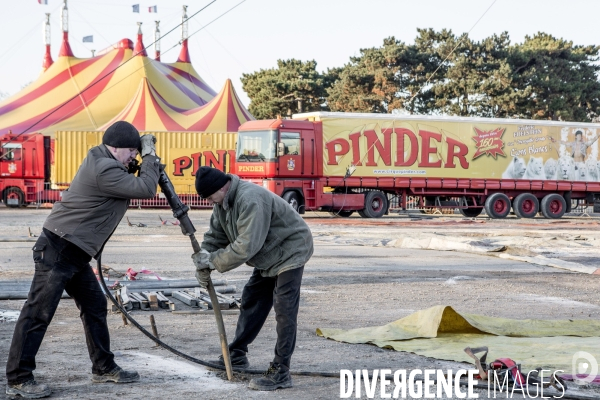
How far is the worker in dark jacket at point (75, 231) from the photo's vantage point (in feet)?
18.3

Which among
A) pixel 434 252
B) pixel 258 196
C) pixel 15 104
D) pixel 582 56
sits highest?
pixel 582 56

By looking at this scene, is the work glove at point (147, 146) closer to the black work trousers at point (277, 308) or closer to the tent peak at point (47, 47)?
the black work trousers at point (277, 308)

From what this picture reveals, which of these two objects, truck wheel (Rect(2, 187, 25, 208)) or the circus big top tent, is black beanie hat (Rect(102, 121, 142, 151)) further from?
the circus big top tent

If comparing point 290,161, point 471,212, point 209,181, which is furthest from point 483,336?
point 471,212

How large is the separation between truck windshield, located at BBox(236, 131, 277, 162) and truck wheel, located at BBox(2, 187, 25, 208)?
34.9ft

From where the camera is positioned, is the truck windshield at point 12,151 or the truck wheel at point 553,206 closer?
the truck wheel at point 553,206

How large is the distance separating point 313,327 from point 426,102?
5145 cm

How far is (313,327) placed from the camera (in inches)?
332

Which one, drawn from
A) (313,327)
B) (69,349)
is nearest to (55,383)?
(69,349)

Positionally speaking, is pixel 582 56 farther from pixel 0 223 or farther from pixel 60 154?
pixel 0 223

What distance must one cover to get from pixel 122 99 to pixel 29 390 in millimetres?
40627

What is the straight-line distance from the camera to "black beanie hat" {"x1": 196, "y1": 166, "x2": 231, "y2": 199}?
5.78 meters

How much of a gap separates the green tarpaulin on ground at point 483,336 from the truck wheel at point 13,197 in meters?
29.7

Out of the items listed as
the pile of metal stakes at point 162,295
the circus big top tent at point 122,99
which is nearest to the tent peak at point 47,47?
the circus big top tent at point 122,99
